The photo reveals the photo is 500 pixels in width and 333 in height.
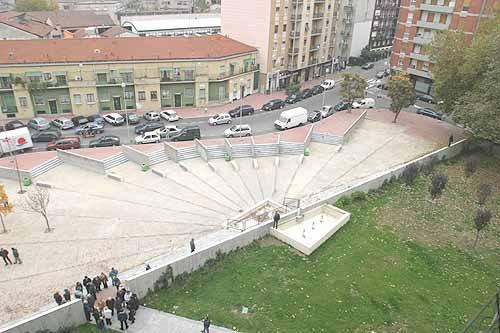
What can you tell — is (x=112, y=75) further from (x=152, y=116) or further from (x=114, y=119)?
(x=152, y=116)

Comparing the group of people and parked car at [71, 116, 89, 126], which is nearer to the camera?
the group of people

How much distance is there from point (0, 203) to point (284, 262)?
53.0 feet

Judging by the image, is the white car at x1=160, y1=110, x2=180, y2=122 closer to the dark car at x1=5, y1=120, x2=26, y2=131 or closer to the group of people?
the dark car at x1=5, y1=120, x2=26, y2=131

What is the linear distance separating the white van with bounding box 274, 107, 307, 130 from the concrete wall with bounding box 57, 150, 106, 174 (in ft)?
62.1

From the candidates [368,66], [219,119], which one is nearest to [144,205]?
[219,119]

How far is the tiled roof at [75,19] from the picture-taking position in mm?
73500

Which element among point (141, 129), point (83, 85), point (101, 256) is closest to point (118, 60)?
point (83, 85)

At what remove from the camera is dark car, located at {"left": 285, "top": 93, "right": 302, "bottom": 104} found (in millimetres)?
52375

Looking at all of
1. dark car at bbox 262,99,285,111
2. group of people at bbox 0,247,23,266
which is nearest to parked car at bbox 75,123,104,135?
dark car at bbox 262,99,285,111

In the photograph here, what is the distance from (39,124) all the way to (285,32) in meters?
33.1

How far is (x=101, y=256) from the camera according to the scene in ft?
70.2

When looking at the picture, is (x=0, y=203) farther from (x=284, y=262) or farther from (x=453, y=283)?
Answer: (x=453, y=283)

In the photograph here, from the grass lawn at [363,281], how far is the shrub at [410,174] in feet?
11.4

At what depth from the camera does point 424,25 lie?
176 ft
